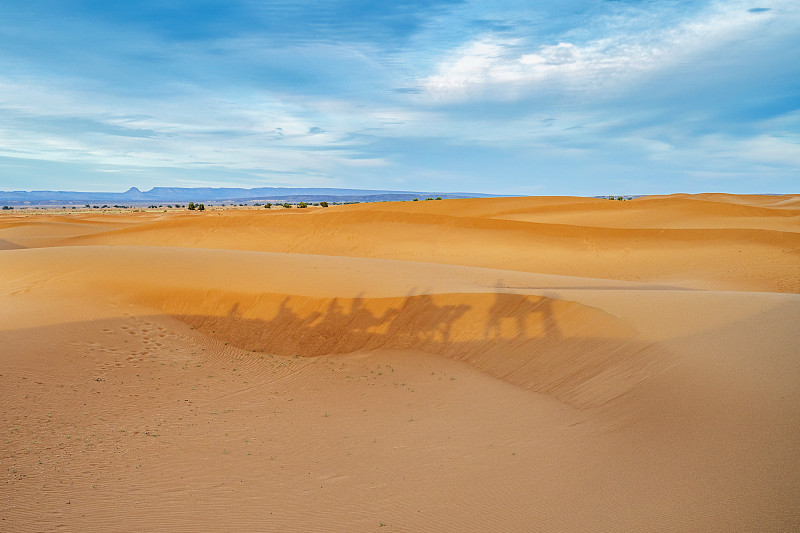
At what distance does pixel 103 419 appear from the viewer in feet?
27.7

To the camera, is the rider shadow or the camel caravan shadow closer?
the camel caravan shadow

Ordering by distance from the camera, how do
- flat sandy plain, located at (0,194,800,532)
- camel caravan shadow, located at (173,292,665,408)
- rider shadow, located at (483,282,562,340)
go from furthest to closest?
rider shadow, located at (483,282,562,340), camel caravan shadow, located at (173,292,665,408), flat sandy plain, located at (0,194,800,532)

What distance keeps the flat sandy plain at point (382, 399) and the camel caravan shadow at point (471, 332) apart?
0.06 m

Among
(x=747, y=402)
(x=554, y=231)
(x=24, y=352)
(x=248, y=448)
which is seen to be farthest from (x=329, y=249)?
(x=747, y=402)

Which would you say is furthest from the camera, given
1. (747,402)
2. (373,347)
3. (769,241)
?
(769,241)

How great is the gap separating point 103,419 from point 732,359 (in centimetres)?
1053

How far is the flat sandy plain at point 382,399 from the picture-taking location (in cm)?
579

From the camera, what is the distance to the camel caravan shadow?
9.27 m

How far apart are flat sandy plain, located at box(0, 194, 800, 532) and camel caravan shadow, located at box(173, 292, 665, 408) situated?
56mm

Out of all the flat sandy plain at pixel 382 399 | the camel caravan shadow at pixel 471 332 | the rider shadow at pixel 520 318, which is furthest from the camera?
the rider shadow at pixel 520 318

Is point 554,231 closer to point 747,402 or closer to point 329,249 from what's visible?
point 329,249

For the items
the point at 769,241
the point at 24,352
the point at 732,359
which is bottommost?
the point at 24,352

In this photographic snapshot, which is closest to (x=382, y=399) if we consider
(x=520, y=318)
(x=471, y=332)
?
(x=471, y=332)

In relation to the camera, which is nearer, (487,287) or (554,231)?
(487,287)
